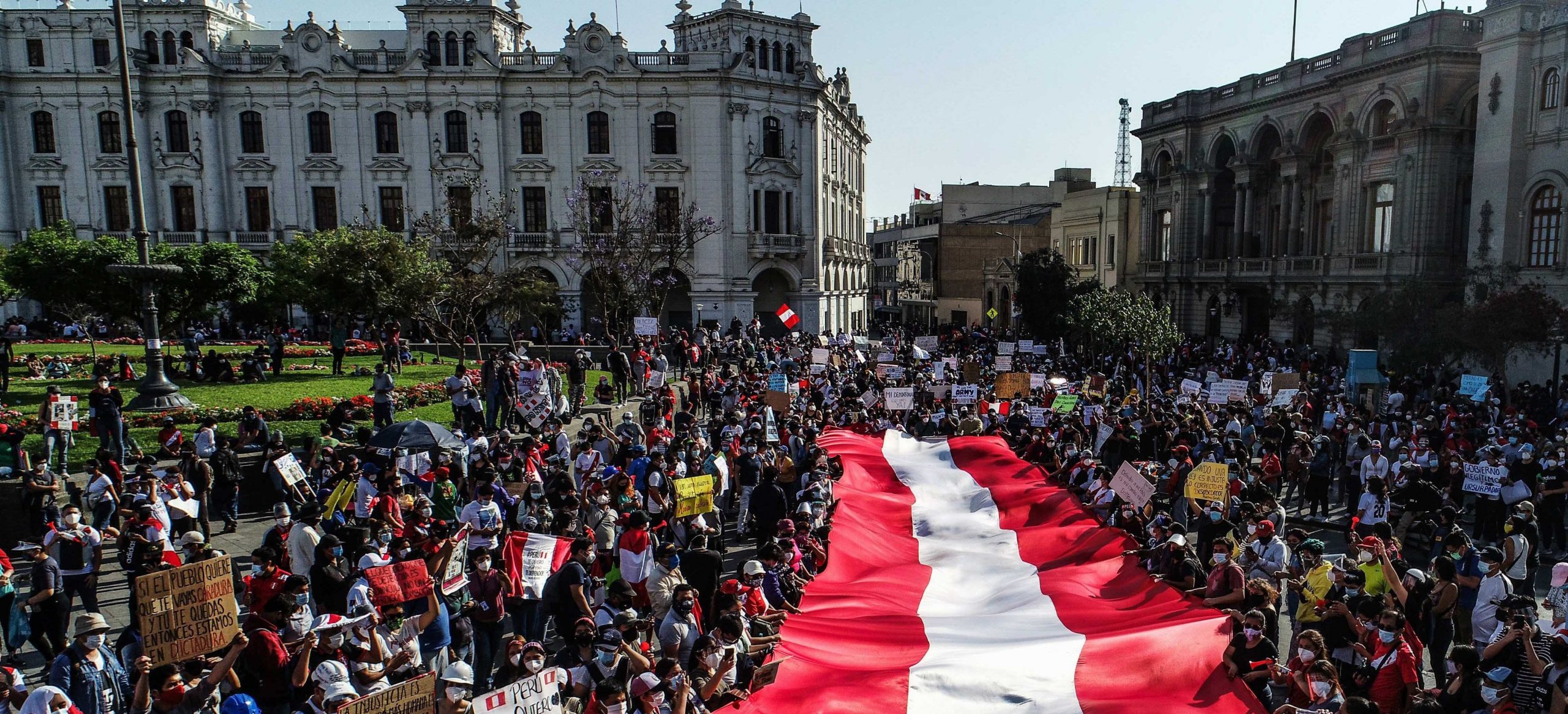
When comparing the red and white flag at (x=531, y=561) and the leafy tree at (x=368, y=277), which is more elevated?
the leafy tree at (x=368, y=277)

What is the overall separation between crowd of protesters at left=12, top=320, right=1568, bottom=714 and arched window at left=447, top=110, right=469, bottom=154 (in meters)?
29.0

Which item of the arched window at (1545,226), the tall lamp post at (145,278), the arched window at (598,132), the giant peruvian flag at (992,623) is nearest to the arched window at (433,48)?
the arched window at (598,132)

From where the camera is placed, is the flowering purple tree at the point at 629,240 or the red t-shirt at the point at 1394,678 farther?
the flowering purple tree at the point at 629,240

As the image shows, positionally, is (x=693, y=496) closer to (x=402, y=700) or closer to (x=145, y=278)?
(x=402, y=700)

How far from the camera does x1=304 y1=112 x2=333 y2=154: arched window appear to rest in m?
49.0

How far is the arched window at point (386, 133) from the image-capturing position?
49.0 m

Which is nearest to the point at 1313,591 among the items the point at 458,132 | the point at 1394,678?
the point at 1394,678

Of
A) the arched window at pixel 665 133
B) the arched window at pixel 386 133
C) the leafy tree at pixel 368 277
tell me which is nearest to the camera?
the leafy tree at pixel 368 277

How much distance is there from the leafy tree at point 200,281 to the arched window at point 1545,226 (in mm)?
41727

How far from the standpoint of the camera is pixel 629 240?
3978cm

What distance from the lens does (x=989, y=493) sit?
16.2 m

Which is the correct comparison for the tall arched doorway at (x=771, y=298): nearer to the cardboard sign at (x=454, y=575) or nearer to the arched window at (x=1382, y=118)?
the arched window at (x=1382, y=118)

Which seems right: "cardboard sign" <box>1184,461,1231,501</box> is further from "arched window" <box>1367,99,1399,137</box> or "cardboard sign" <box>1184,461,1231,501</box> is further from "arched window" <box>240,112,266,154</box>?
"arched window" <box>240,112,266,154</box>

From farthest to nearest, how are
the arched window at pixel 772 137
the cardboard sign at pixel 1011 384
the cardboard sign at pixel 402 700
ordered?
1. the arched window at pixel 772 137
2. the cardboard sign at pixel 1011 384
3. the cardboard sign at pixel 402 700
